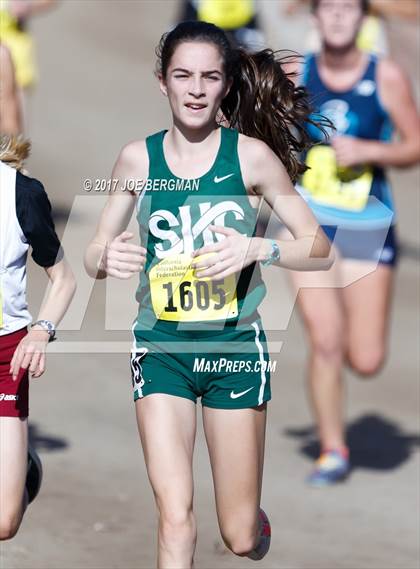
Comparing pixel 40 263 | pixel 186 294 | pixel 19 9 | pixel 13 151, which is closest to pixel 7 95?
pixel 13 151

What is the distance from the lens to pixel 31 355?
15.7ft

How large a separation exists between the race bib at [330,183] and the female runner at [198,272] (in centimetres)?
238

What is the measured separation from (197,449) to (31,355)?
3.44 meters

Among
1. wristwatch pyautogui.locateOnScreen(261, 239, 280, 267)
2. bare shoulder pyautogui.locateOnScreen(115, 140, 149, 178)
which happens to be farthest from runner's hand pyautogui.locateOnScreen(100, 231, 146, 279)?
wristwatch pyautogui.locateOnScreen(261, 239, 280, 267)

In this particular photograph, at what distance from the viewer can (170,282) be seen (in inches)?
192

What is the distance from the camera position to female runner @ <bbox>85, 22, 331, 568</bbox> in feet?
15.7

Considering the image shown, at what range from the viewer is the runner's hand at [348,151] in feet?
24.1

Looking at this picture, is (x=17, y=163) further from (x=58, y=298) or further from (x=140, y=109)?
(x=140, y=109)

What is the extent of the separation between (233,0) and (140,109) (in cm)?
629

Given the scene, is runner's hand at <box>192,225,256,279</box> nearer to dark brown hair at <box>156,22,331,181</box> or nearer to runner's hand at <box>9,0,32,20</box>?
dark brown hair at <box>156,22,331,181</box>

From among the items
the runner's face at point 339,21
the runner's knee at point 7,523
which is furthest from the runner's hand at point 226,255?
the runner's face at point 339,21

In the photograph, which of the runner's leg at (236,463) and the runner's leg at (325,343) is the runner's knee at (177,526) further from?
the runner's leg at (325,343)

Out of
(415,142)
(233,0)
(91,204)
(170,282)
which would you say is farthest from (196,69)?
(91,204)

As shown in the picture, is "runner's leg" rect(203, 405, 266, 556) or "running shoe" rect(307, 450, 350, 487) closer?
"runner's leg" rect(203, 405, 266, 556)
